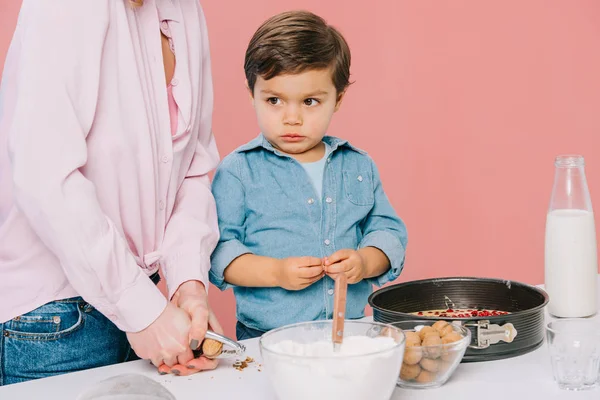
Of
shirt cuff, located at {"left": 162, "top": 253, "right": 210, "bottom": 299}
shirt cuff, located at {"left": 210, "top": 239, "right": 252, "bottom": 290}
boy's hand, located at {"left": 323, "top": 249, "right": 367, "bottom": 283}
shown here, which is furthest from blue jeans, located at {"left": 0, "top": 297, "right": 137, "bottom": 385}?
boy's hand, located at {"left": 323, "top": 249, "right": 367, "bottom": 283}

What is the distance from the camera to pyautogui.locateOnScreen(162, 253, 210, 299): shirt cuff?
138 cm

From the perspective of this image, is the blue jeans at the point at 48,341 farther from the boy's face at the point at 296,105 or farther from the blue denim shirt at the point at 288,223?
the boy's face at the point at 296,105

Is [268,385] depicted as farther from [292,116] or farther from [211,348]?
[292,116]

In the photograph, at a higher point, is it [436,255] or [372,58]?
[372,58]

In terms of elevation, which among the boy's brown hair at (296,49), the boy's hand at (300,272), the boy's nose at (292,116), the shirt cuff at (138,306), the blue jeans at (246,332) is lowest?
the blue jeans at (246,332)

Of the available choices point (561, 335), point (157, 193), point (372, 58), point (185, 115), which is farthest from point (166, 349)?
point (372, 58)

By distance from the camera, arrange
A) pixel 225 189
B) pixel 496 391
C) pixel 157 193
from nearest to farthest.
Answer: pixel 496 391
pixel 157 193
pixel 225 189

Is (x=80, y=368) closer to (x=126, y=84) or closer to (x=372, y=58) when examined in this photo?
(x=126, y=84)

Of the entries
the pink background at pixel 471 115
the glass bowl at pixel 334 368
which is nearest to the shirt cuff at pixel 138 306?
the glass bowl at pixel 334 368

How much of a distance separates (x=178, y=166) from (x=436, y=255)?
5.57 ft

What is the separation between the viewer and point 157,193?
55.4 inches

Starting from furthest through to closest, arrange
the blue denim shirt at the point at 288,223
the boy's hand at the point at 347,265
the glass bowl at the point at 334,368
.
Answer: the blue denim shirt at the point at 288,223 → the boy's hand at the point at 347,265 → the glass bowl at the point at 334,368

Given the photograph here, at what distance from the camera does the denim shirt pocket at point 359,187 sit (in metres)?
1.72

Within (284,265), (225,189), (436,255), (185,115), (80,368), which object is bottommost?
(436,255)
